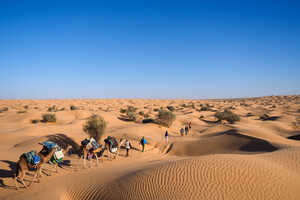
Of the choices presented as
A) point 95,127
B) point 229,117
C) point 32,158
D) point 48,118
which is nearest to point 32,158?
point 32,158

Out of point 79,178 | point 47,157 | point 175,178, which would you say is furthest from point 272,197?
point 47,157

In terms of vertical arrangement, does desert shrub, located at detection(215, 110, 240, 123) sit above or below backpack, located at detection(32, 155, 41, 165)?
below

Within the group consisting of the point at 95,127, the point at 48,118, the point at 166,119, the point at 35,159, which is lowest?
the point at 48,118

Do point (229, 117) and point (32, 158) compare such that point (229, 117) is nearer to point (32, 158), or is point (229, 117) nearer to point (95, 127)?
point (95, 127)

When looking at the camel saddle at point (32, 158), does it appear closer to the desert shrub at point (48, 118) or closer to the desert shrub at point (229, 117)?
the desert shrub at point (48, 118)

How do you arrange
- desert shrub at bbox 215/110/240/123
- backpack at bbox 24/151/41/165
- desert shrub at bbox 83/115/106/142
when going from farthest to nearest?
desert shrub at bbox 215/110/240/123 < desert shrub at bbox 83/115/106/142 < backpack at bbox 24/151/41/165

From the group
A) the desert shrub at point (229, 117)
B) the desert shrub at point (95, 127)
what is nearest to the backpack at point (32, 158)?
the desert shrub at point (95, 127)

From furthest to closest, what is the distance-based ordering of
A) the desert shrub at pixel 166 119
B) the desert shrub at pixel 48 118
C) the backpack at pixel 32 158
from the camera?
the desert shrub at pixel 48 118 < the desert shrub at pixel 166 119 < the backpack at pixel 32 158

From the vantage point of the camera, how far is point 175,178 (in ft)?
21.3

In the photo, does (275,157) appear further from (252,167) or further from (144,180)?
(144,180)

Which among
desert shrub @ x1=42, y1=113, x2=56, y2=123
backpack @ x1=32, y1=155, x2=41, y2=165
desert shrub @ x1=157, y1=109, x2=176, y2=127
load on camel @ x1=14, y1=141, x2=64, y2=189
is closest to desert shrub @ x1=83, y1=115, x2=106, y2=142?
load on camel @ x1=14, y1=141, x2=64, y2=189

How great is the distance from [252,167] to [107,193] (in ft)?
16.6

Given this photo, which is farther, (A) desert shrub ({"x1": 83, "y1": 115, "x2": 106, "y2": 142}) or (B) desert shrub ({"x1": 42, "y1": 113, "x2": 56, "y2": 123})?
(B) desert shrub ({"x1": 42, "y1": 113, "x2": 56, "y2": 123})

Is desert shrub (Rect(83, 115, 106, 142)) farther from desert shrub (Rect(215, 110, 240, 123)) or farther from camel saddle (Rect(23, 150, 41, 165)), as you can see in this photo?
desert shrub (Rect(215, 110, 240, 123))
